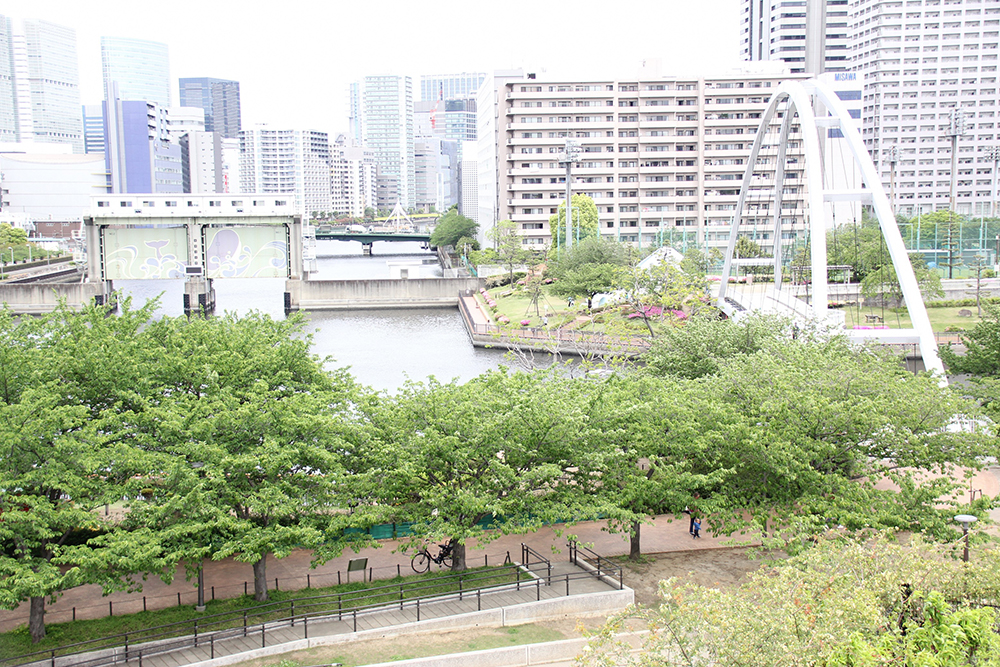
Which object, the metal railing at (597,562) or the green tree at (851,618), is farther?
the metal railing at (597,562)

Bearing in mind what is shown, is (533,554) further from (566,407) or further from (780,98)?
(780,98)

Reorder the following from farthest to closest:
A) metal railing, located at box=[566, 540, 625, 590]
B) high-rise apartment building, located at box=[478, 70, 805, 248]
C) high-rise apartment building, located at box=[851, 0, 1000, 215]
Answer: high-rise apartment building, located at box=[851, 0, 1000, 215], high-rise apartment building, located at box=[478, 70, 805, 248], metal railing, located at box=[566, 540, 625, 590]

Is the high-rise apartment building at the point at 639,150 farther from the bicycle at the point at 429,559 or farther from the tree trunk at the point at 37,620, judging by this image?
the tree trunk at the point at 37,620

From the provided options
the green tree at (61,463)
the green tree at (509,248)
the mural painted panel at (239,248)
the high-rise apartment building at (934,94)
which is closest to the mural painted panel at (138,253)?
the mural painted panel at (239,248)

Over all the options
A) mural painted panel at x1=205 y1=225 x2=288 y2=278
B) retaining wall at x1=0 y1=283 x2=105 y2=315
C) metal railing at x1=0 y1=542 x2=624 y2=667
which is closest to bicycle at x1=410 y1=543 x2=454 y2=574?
metal railing at x1=0 y1=542 x2=624 y2=667

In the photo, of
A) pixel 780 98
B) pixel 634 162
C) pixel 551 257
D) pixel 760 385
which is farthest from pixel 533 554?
pixel 634 162

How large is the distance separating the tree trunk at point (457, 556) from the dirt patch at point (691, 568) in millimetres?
3449

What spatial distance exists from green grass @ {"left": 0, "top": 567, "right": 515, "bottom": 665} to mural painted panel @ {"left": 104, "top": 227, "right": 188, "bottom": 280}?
60602 mm

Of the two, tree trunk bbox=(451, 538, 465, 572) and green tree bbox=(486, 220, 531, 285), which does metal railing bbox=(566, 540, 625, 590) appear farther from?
green tree bbox=(486, 220, 531, 285)

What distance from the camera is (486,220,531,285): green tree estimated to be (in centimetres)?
8231

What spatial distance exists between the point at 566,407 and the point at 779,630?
9.47 meters

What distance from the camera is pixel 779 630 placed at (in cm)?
1001

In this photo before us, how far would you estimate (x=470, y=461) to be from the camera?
752 inches

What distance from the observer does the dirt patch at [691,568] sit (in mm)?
18422
